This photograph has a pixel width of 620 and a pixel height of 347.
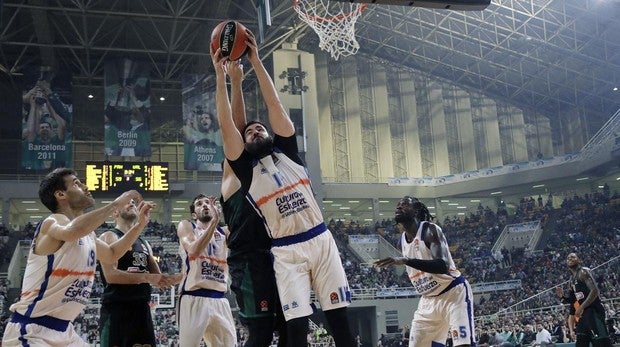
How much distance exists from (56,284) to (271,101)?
2.03m

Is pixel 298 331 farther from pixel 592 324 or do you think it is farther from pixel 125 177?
pixel 125 177

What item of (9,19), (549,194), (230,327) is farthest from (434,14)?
(230,327)

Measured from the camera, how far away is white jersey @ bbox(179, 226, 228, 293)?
7.16 m

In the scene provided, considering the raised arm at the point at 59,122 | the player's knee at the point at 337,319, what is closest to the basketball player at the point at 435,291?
the player's knee at the point at 337,319

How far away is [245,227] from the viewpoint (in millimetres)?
5289

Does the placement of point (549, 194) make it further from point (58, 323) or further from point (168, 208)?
point (58, 323)

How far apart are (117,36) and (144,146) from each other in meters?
6.12

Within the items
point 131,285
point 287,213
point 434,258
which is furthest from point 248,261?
point 434,258

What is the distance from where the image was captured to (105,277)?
20.2ft

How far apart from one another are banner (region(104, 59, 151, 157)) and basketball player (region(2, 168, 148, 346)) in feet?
75.4

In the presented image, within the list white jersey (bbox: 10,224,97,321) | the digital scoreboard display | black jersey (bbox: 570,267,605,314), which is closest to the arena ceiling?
the digital scoreboard display

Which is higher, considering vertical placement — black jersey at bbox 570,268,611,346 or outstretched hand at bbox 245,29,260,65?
outstretched hand at bbox 245,29,260,65

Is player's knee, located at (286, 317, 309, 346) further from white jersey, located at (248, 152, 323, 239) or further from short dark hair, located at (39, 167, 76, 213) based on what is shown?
short dark hair, located at (39, 167, 76, 213)

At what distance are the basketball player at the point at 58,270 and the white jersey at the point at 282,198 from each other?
888 mm
